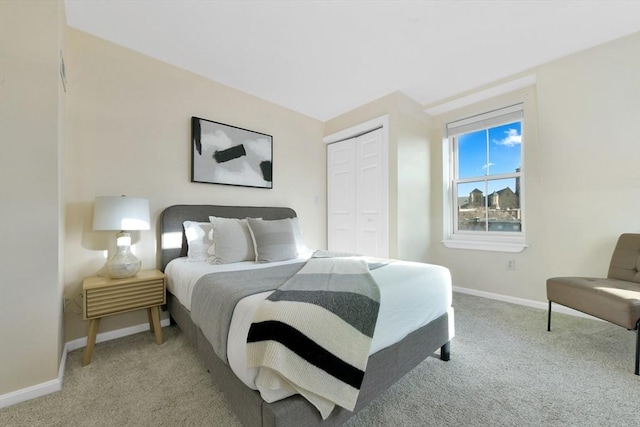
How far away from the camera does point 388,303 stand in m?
1.33

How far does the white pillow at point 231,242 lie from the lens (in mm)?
2262

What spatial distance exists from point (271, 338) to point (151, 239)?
2.17 metres

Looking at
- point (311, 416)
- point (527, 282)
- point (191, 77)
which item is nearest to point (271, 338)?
point (311, 416)

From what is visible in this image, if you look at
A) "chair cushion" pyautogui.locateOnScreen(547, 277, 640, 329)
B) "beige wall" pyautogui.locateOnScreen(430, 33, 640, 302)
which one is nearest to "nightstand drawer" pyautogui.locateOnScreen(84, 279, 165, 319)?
"chair cushion" pyautogui.locateOnScreen(547, 277, 640, 329)

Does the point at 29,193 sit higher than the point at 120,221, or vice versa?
the point at 29,193

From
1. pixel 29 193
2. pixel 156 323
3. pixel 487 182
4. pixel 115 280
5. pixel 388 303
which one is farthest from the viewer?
pixel 487 182

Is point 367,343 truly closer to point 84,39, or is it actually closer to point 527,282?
point 527,282

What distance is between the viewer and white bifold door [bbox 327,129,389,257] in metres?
3.44

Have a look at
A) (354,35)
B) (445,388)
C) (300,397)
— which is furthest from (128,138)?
(445,388)

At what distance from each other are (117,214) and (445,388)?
2635 mm

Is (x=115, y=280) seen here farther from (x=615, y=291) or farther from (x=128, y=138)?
(x=615, y=291)

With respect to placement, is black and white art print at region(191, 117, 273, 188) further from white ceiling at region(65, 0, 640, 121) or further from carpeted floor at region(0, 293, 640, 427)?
carpeted floor at region(0, 293, 640, 427)

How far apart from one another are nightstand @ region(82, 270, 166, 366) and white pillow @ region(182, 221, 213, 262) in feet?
1.07

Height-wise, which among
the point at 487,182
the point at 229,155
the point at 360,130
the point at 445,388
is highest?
the point at 360,130
